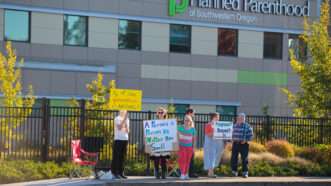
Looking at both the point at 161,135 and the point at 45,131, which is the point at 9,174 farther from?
the point at 161,135

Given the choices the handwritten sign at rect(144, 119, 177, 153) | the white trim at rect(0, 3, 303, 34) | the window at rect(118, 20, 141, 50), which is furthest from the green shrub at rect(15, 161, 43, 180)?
the window at rect(118, 20, 141, 50)

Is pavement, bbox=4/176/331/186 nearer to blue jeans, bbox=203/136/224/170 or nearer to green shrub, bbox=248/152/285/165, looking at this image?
blue jeans, bbox=203/136/224/170

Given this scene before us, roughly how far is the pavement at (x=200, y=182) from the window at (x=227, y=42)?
657 inches

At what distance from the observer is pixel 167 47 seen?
3284 centimetres

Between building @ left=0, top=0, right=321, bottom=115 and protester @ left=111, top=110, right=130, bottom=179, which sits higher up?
building @ left=0, top=0, right=321, bottom=115

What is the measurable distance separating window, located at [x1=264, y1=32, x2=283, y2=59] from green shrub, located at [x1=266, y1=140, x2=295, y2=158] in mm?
15018

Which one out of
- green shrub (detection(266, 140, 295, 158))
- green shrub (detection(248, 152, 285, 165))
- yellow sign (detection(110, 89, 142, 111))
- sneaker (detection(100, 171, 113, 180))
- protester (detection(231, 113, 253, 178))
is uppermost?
yellow sign (detection(110, 89, 142, 111))

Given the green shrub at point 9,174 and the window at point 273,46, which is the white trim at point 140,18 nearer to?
the window at point 273,46

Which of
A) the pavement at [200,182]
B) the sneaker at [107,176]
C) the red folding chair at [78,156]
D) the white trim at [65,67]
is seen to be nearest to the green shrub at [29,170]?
the pavement at [200,182]

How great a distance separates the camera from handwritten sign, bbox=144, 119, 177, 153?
1683 cm

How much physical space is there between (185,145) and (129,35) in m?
16.1

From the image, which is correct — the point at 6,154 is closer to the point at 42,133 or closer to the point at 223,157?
the point at 42,133

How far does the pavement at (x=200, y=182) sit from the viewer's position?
15.5m

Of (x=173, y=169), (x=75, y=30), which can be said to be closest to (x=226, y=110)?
(x=75, y=30)
